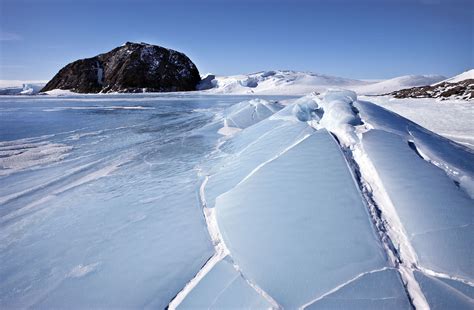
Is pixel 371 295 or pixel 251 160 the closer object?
pixel 371 295

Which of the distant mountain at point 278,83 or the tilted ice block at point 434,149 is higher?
the distant mountain at point 278,83

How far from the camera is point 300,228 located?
1648 millimetres

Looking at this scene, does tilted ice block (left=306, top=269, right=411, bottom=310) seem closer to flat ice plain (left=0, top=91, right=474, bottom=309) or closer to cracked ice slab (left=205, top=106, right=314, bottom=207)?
flat ice plain (left=0, top=91, right=474, bottom=309)

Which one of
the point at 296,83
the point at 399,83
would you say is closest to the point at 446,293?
the point at 399,83

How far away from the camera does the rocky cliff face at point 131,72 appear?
155 ft

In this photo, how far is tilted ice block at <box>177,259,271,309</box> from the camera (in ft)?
4.45

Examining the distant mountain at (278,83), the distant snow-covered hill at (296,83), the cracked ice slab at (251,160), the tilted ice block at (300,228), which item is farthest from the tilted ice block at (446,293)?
the distant mountain at (278,83)

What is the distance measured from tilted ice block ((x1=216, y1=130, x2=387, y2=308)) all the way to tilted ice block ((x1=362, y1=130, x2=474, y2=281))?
8.5 inches

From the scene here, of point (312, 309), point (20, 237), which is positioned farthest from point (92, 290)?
point (312, 309)

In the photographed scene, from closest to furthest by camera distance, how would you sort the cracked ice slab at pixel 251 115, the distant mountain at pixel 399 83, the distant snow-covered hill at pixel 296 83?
the cracked ice slab at pixel 251 115 → the distant mountain at pixel 399 83 → the distant snow-covered hill at pixel 296 83

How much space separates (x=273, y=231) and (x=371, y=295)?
22.7 inches

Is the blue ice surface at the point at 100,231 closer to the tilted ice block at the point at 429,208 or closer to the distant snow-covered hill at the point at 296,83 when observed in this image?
the tilted ice block at the point at 429,208

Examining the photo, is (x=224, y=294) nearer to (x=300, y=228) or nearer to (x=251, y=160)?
(x=300, y=228)

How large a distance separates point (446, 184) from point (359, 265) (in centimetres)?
94
